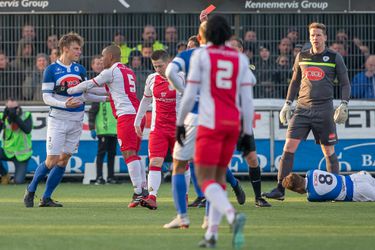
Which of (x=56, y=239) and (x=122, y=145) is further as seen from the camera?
(x=122, y=145)

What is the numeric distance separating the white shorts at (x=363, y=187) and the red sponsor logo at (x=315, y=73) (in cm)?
145

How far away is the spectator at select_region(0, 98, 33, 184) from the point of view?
21422 mm

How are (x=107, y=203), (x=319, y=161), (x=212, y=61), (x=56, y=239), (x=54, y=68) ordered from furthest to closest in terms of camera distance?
(x=319, y=161) < (x=107, y=203) < (x=54, y=68) < (x=56, y=239) < (x=212, y=61)

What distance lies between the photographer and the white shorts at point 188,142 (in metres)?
12.1

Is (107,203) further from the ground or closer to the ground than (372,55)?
closer to the ground

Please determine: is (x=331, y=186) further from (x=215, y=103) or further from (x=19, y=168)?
(x=19, y=168)

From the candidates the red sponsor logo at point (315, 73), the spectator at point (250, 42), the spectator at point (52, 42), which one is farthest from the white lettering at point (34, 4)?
the red sponsor logo at point (315, 73)

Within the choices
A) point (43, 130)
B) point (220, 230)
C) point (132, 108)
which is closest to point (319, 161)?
point (43, 130)

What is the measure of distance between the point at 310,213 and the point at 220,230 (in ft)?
8.62

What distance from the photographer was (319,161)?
2158 centimetres

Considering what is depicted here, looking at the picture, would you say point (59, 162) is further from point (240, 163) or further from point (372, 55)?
point (372, 55)

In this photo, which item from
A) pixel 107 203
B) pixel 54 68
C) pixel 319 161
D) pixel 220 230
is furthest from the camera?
pixel 319 161

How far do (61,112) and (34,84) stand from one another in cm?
680

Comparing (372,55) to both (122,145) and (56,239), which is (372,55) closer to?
(122,145)
